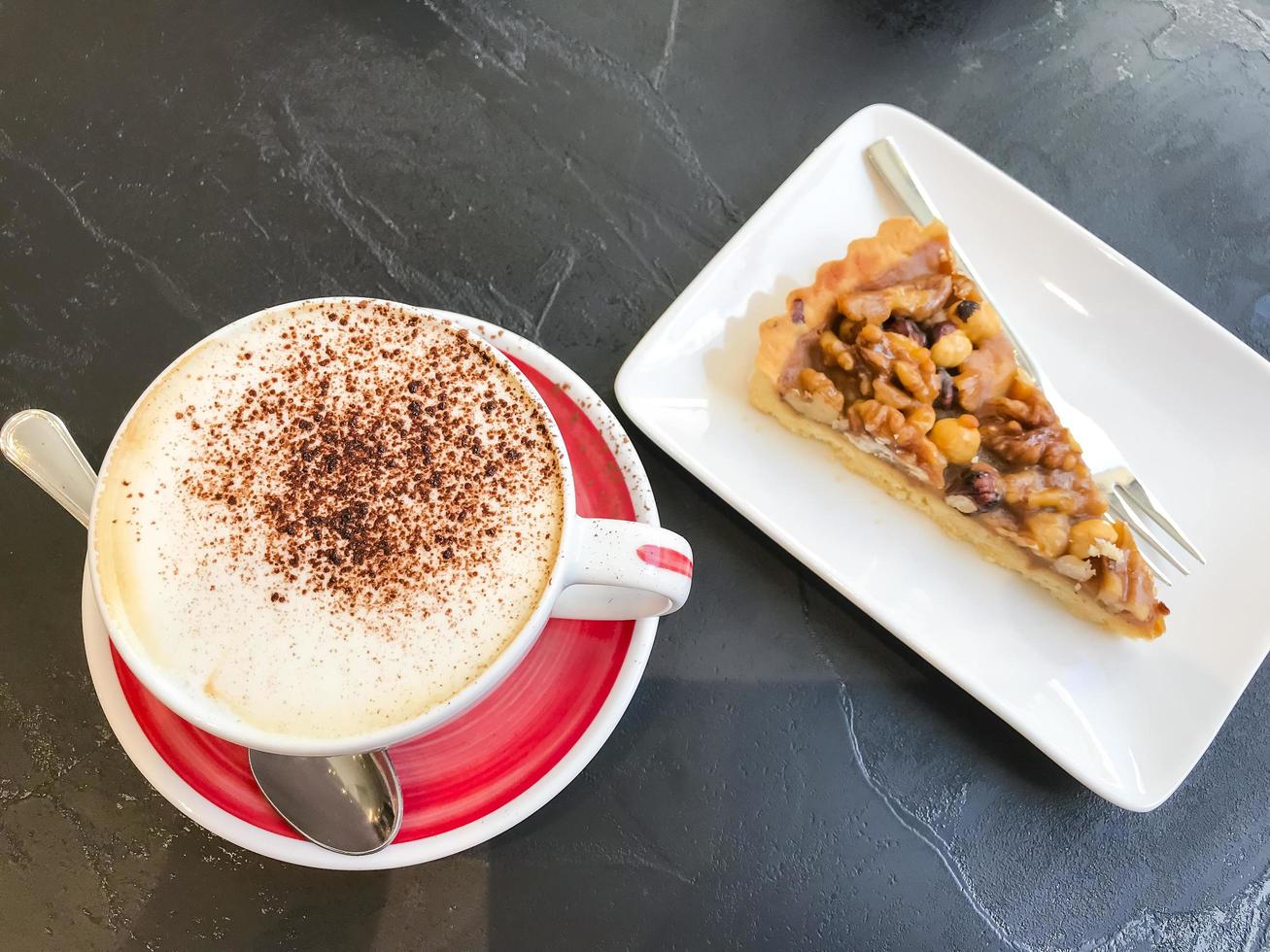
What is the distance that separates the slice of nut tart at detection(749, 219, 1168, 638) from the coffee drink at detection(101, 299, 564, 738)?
24.5 inches

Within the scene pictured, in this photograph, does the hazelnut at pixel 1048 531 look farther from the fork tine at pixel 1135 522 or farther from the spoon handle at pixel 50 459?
the spoon handle at pixel 50 459

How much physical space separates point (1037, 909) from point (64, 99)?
7.02 ft

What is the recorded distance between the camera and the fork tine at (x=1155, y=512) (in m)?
1.48

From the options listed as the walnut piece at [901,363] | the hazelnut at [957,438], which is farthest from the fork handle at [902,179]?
the hazelnut at [957,438]

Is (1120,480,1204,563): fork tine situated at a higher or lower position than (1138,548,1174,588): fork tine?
higher

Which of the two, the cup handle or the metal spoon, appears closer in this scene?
the cup handle

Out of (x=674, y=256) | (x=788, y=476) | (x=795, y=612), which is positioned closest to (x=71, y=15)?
(x=674, y=256)

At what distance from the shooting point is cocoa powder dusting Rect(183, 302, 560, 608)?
0.95 metres

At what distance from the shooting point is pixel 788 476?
1.49 m

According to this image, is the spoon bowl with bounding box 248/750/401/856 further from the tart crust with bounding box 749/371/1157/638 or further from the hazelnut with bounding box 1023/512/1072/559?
the hazelnut with bounding box 1023/512/1072/559

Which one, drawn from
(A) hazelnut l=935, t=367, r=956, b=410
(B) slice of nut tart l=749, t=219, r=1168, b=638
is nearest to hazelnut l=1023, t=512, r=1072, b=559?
(B) slice of nut tart l=749, t=219, r=1168, b=638

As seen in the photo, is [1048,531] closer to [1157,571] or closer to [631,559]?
[1157,571]

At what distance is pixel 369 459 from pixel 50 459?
548mm

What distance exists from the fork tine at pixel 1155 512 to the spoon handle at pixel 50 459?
1.60 metres
